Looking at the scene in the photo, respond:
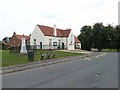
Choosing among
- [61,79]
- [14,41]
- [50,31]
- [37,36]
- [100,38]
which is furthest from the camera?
[100,38]

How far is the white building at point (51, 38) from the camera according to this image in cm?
7462

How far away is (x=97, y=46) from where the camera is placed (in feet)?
345

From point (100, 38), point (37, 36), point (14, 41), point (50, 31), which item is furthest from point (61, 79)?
point (100, 38)

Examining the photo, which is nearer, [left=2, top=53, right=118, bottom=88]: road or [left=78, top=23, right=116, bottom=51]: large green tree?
[left=2, top=53, right=118, bottom=88]: road

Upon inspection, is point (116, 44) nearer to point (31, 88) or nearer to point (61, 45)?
point (61, 45)

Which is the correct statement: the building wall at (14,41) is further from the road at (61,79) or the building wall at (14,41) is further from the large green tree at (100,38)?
Answer: the road at (61,79)

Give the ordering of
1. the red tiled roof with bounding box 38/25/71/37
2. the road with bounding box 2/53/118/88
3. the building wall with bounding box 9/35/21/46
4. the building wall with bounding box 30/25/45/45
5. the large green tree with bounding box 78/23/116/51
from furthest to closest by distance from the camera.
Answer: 1. the large green tree with bounding box 78/23/116/51
2. the building wall with bounding box 9/35/21/46
3. the red tiled roof with bounding box 38/25/71/37
4. the building wall with bounding box 30/25/45/45
5. the road with bounding box 2/53/118/88

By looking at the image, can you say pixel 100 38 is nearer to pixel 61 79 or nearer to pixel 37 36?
pixel 37 36

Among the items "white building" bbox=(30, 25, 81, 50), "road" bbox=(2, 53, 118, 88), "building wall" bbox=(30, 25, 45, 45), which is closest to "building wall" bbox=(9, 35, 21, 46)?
"white building" bbox=(30, 25, 81, 50)

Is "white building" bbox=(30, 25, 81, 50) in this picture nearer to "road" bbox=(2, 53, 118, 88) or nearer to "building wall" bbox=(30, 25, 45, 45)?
"building wall" bbox=(30, 25, 45, 45)

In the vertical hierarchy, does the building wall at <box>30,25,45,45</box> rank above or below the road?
above

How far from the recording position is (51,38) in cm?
7712

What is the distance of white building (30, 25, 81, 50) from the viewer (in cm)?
7462

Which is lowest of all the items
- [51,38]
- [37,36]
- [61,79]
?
[61,79]
